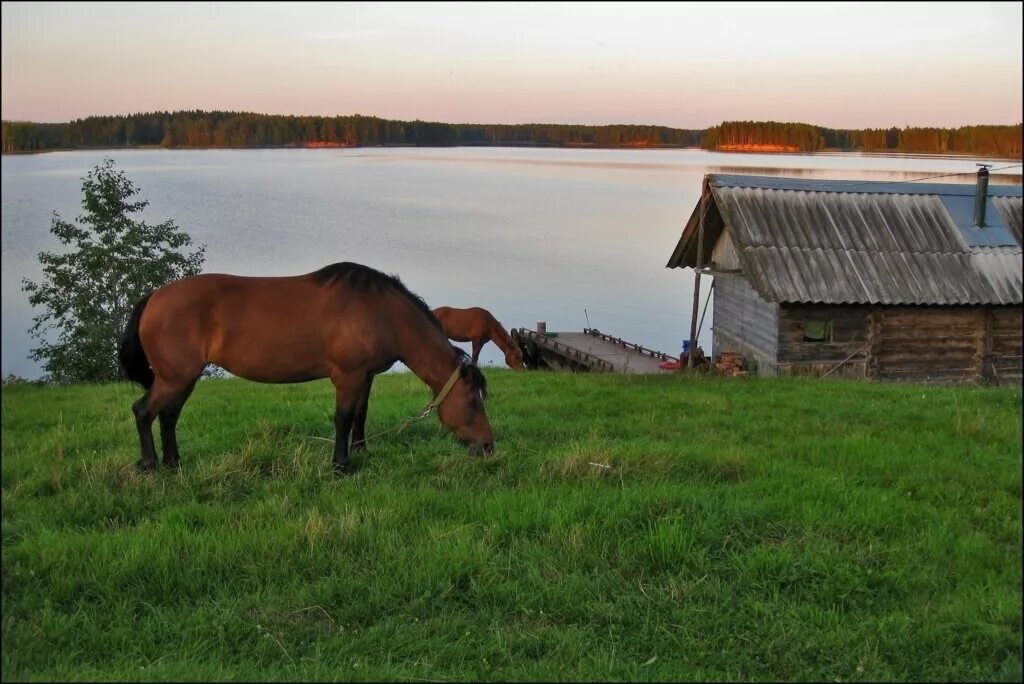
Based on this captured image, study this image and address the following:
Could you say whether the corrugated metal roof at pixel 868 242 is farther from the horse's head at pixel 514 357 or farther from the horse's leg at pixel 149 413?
the horse's leg at pixel 149 413

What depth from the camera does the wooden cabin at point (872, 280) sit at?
1859 cm

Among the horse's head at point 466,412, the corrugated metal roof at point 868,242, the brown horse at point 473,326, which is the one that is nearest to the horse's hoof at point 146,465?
the horse's head at point 466,412

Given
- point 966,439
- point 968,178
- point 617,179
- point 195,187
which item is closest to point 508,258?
point 966,439

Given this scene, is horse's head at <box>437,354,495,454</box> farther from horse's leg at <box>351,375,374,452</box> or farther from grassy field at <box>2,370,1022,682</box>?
horse's leg at <box>351,375,374,452</box>

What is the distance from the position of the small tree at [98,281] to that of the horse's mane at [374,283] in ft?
53.2

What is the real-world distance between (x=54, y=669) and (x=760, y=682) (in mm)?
3210

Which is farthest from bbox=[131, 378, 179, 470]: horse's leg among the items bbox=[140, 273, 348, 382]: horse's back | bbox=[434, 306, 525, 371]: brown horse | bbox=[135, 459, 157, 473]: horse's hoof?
bbox=[434, 306, 525, 371]: brown horse

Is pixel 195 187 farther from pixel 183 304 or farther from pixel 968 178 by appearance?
pixel 183 304

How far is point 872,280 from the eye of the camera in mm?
18625

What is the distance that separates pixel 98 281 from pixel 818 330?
19.3m

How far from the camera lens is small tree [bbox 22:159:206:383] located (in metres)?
20.9

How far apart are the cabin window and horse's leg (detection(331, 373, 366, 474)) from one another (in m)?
14.7

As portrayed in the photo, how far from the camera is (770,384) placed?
13.4 meters

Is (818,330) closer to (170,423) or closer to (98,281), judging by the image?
(170,423)
